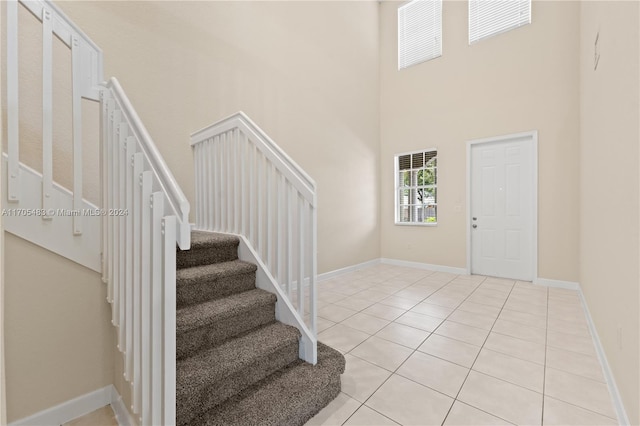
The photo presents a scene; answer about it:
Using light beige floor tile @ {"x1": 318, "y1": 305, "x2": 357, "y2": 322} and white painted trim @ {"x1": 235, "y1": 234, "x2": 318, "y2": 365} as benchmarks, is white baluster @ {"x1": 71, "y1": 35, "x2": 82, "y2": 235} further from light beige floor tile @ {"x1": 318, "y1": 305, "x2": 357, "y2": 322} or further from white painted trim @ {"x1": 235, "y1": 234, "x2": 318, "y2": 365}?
light beige floor tile @ {"x1": 318, "y1": 305, "x2": 357, "y2": 322}

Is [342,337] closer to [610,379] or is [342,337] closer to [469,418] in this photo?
[469,418]

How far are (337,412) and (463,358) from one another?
1127 millimetres

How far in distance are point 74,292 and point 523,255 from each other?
5.17 metres

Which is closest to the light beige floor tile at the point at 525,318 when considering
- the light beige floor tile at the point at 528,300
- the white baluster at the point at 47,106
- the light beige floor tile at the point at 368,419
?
the light beige floor tile at the point at 528,300

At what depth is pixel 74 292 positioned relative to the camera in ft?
5.83

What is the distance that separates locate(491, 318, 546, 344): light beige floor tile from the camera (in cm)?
256

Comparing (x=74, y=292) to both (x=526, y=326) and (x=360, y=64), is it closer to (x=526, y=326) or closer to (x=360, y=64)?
(x=526, y=326)

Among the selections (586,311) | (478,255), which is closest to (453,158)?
(478,255)

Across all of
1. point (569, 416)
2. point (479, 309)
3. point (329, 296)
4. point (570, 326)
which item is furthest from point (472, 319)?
point (329, 296)

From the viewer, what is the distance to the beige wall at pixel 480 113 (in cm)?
399

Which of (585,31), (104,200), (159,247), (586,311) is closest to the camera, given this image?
(159,247)

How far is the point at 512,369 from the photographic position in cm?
211

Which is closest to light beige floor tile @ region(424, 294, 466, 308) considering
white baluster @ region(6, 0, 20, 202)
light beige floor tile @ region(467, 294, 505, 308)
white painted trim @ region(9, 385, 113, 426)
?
light beige floor tile @ region(467, 294, 505, 308)

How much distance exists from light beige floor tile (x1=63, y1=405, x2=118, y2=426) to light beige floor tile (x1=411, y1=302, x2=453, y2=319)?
2705mm
